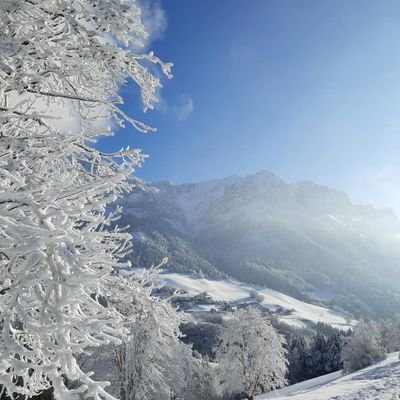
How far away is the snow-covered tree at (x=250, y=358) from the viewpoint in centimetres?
2866

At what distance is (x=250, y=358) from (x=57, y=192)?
29.6 m

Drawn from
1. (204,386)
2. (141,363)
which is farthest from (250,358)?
(204,386)

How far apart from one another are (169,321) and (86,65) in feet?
10.7

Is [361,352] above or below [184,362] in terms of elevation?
below

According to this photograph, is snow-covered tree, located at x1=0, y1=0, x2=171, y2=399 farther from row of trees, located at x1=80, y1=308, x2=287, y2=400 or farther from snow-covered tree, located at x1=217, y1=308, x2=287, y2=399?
snow-covered tree, located at x1=217, y1=308, x2=287, y2=399

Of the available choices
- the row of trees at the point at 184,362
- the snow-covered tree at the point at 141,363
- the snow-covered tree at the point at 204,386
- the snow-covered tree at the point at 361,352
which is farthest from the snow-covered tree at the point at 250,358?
the snow-covered tree at the point at 361,352

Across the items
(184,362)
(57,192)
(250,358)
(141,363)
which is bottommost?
(250,358)

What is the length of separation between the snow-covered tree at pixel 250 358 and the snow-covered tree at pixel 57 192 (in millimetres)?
26663

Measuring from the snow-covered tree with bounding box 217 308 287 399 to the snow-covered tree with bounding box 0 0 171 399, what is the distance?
2666 centimetres

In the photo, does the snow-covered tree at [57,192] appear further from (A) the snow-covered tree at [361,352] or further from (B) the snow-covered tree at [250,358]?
(A) the snow-covered tree at [361,352]

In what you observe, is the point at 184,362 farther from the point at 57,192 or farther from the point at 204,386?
the point at 57,192

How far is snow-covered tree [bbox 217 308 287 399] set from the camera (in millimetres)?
28656

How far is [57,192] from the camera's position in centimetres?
295

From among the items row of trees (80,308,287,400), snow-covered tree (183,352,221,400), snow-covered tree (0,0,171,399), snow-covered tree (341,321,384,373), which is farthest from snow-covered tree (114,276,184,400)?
snow-covered tree (341,321,384,373)
